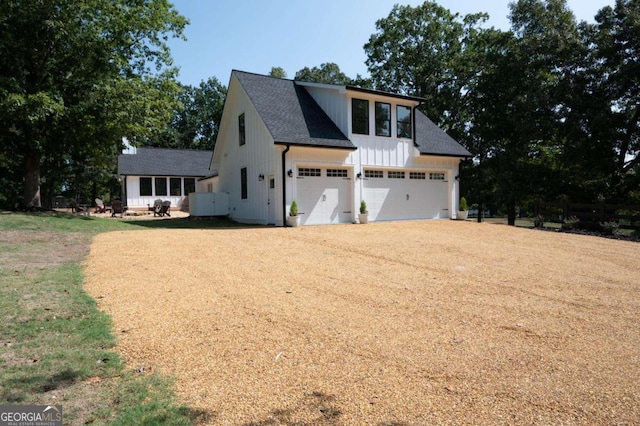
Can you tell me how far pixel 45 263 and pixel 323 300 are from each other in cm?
567

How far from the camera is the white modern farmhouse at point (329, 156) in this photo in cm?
1570

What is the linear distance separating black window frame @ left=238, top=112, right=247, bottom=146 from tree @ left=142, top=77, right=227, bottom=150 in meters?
36.2

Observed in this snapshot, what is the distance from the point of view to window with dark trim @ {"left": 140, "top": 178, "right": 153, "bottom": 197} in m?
30.2

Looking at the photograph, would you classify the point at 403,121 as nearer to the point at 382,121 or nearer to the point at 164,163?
the point at 382,121

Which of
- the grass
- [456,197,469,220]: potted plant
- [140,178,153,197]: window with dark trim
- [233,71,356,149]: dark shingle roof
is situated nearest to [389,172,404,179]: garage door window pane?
[233,71,356,149]: dark shingle roof

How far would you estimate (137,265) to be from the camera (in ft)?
25.2

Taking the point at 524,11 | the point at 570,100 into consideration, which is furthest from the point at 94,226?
the point at 524,11

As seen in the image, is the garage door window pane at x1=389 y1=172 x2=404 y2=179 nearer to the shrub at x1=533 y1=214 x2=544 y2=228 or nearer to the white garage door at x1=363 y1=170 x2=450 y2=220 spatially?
the white garage door at x1=363 y1=170 x2=450 y2=220

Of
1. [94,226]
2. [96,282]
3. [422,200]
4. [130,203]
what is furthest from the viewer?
[130,203]

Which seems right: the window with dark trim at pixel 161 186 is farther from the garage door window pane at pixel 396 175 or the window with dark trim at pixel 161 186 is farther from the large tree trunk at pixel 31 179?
the garage door window pane at pixel 396 175

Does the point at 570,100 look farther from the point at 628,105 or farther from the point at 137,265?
the point at 137,265

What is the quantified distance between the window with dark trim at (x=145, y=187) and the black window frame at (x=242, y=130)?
49.0ft

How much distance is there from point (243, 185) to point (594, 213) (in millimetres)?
15147

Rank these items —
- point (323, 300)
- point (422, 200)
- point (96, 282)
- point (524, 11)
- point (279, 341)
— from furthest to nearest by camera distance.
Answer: point (524, 11) < point (422, 200) < point (96, 282) < point (323, 300) < point (279, 341)
